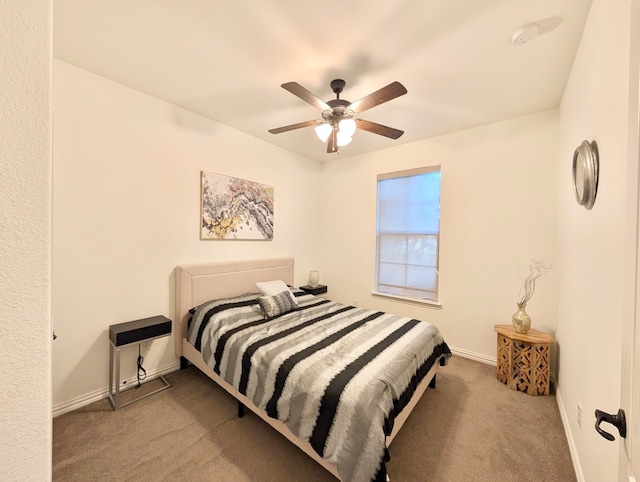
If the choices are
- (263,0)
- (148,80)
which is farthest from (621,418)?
(148,80)

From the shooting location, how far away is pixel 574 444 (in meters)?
1.69

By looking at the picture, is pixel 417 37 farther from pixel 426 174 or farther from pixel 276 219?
pixel 276 219

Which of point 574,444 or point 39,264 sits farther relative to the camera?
point 574,444

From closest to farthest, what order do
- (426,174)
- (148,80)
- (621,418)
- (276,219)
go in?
(621,418)
(148,80)
(426,174)
(276,219)

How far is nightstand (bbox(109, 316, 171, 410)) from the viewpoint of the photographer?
6.97ft

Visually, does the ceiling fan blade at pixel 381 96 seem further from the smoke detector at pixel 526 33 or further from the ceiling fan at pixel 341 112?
the smoke detector at pixel 526 33

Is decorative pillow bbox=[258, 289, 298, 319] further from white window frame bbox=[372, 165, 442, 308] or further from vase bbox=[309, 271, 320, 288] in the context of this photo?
white window frame bbox=[372, 165, 442, 308]

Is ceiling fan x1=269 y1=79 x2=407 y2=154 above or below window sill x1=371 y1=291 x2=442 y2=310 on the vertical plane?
above

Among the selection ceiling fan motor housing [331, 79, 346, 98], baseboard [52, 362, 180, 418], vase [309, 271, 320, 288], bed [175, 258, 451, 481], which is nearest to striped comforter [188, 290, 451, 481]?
bed [175, 258, 451, 481]

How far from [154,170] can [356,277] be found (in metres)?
Result: 3.00

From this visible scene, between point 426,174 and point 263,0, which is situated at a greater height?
point 263,0

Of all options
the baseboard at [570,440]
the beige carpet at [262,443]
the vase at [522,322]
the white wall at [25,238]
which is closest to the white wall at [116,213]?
the beige carpet at [262,443]

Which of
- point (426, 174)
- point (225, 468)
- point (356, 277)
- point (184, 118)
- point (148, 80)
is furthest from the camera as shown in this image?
point (356, 277)

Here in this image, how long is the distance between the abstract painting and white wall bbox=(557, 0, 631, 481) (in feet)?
10.2
